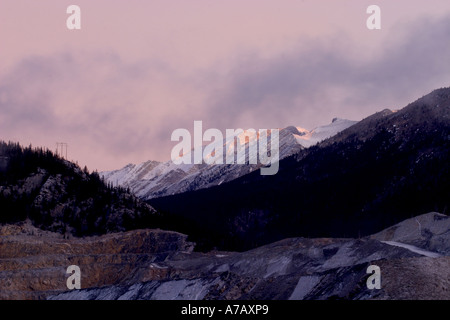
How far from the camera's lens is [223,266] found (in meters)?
120

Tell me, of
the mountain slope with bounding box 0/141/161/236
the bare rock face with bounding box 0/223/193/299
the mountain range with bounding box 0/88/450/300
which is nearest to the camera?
the mountain range with bounding box 0/88/450/300

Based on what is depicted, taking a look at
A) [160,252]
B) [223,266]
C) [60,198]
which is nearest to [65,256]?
[160,252]

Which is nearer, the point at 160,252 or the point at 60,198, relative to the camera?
the point at 160,252

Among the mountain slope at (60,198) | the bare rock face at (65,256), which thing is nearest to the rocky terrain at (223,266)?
the bare rock face at (65,256)

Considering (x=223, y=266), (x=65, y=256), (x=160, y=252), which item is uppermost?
(x=223, y=266)

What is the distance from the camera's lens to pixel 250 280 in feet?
295

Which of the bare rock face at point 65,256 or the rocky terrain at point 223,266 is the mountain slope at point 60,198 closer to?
the bare rock face at point 65,256

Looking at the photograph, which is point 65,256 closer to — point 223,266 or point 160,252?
point 160,252

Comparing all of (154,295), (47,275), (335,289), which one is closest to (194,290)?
(154,295)

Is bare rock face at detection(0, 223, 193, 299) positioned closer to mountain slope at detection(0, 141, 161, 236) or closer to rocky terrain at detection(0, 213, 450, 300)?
rocky terrain at detection(0, 213, 450, 300)

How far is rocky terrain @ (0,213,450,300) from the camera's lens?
237 feet

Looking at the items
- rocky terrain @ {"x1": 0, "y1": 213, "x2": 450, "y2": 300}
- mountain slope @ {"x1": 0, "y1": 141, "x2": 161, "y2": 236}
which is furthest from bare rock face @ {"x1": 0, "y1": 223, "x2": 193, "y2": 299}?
mountain slope @ {"x1": 0, "y1": 141, "x2": 161, "y2": 236}

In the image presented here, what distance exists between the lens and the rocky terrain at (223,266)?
72188mm
